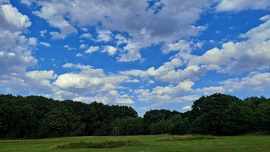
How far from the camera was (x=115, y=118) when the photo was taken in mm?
142000

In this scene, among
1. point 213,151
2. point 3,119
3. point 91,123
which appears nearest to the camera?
point 213,151

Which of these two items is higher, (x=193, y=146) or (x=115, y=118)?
Result: (x=115, y=118)

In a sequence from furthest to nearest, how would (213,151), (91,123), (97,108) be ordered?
(97,108), (91,123), (213,151)

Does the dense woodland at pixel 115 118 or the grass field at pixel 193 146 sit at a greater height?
the dense woodland at pixel 115 118

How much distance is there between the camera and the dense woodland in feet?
245

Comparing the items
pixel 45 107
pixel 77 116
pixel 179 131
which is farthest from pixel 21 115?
pixel 179 131

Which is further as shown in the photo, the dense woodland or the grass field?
the dense woodland

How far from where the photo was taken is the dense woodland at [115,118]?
7481cm

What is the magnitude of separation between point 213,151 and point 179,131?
233 ft

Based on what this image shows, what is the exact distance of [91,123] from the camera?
424 feet

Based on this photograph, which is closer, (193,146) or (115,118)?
(193,146)

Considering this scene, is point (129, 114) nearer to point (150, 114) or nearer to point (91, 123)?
point (150, 114)

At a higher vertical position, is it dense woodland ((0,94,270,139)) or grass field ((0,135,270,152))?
dense woodland ((0,94,270,139))

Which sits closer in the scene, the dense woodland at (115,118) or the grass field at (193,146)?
the grass field at (193,146)
